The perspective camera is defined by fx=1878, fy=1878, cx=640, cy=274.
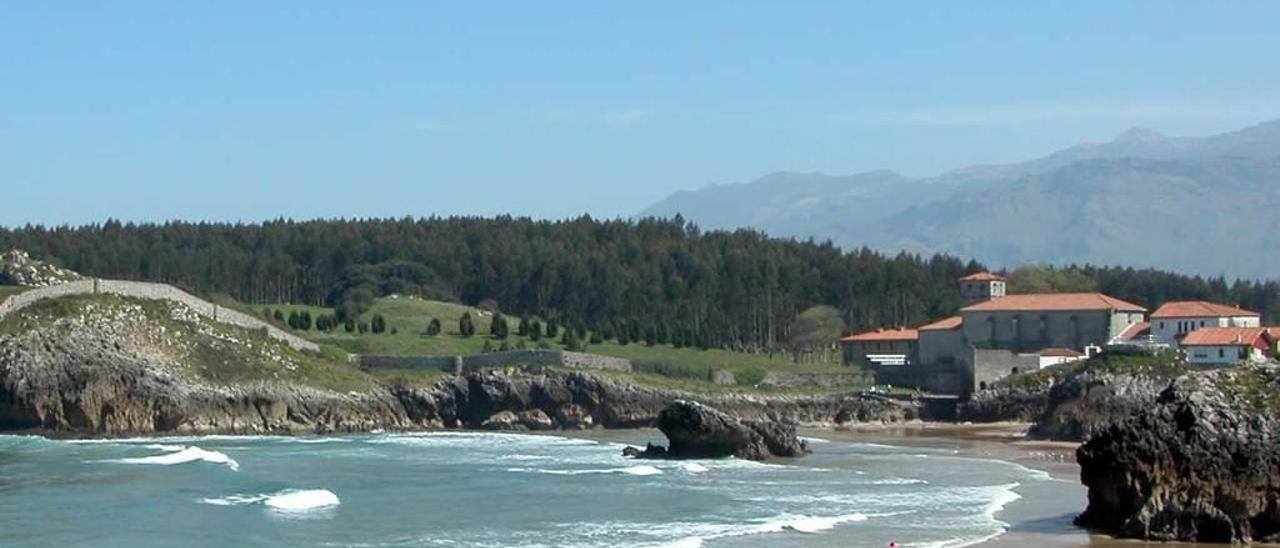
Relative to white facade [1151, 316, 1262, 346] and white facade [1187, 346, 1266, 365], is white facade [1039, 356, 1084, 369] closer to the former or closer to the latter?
white facade [1151, 316, 1262, 346]

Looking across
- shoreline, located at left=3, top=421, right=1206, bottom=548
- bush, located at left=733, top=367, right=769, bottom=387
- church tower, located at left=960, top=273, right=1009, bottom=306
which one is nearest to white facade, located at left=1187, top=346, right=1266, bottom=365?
shoreline, located at left=3, top=421, right=1206, bottom=548

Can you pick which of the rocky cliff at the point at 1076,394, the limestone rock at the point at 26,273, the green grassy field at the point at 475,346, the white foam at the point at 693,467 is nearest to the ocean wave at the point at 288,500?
the white foam at the point at 693,467

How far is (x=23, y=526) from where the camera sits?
42281mm

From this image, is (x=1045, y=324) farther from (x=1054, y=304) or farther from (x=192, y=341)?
(x=192, y=341)

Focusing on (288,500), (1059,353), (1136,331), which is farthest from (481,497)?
(1136,331)

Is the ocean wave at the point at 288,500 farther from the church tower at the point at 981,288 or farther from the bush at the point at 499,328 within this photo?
the church tower at the point at 981,288

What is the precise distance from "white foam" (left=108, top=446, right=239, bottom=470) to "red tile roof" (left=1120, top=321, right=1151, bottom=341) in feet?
163

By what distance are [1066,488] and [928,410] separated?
37625 mm

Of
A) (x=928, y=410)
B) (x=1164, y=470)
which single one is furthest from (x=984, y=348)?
(x=1164, y=470)

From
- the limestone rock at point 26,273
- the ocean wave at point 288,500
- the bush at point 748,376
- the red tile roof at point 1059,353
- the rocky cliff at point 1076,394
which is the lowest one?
the ocean wave at point 288,500

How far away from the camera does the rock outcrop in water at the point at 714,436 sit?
6053 centimetres

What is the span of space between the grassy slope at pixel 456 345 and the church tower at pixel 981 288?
11.6m

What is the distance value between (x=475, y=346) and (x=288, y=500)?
50631 mm

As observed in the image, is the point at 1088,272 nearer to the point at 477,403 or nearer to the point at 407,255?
the point at 407,255
